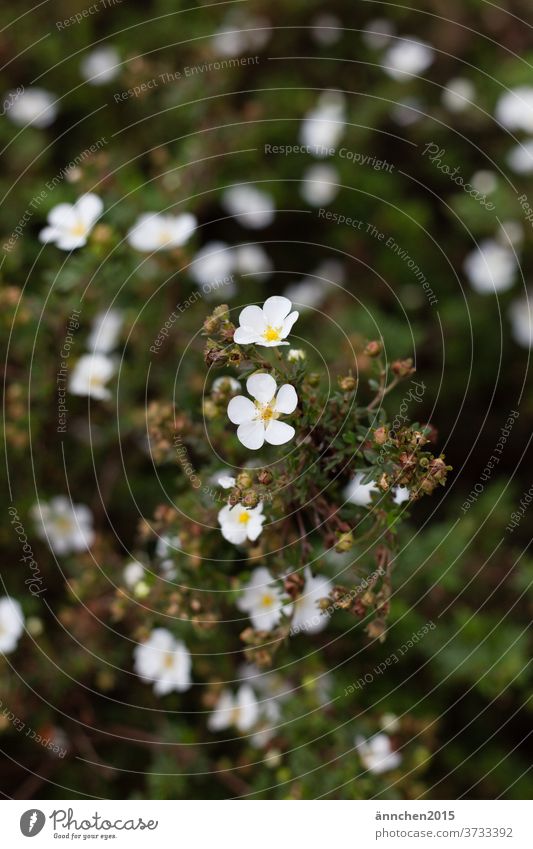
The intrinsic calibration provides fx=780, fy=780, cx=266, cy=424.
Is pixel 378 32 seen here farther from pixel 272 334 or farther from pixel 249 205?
pixel 272 334

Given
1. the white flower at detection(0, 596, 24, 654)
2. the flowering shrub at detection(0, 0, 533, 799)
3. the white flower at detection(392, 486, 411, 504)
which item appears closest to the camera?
the white flower at detection(392, 486, 411, 504)

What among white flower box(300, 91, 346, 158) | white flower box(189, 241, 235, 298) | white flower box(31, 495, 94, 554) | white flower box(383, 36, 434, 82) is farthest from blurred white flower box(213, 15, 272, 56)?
white flower box(31, 495, 94, 554)

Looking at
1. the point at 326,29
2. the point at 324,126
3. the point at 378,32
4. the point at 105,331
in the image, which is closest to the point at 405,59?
the point at 378,32

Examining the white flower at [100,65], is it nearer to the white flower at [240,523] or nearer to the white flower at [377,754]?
the white flower at [240,523]

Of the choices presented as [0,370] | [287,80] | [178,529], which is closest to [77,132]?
[287,80]

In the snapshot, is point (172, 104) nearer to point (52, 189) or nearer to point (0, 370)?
point (52, 189)

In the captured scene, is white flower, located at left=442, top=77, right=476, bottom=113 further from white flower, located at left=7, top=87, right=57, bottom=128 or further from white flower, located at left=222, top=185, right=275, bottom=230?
white flower, located at left=7, top=87, right=57, bottom=128

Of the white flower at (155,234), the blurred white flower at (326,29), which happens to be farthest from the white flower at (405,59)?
the white flower at (155,234)
